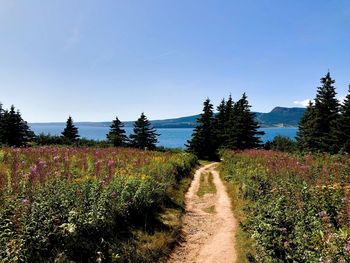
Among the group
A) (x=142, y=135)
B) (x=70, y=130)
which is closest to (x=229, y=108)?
(x=142, y=135)

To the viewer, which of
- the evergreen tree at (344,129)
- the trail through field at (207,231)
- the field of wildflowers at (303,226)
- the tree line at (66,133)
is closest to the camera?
the field of wildflowers at (303,226)

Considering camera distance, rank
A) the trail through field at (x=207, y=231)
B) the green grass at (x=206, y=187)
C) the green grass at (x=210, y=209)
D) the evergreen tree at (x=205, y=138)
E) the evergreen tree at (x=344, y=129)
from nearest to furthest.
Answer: the trail through field at (x=207, y=231) → the green grass at (x=210, y=209) → the green grass at (x=206, y=187) → the evergreen tree at (x=344, y=129) → the evergreen tree at (x=205, y=138)

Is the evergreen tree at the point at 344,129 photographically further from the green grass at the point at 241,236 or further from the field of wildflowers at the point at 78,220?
the field of wildflowers at the point at 78,220

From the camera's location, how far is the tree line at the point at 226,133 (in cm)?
4819

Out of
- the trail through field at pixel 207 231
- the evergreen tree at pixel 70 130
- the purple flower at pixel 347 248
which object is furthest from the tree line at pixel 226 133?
the purple flower at pixel 347 248

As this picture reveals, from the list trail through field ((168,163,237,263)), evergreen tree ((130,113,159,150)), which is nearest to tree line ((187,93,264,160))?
evergreen tree ((130,113,159,150))

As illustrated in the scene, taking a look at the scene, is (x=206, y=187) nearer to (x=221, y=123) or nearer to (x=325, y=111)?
(x=325, y=111)

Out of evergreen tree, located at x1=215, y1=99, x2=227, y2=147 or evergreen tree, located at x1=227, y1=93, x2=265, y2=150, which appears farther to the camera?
evergreen tree, located at x1=215, y1=99, x2=227, y2=147

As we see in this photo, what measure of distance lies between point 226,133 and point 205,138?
4.62m

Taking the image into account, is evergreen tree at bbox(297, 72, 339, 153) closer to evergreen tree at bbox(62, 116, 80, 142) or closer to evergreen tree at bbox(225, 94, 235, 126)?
evergreen tree at bbox(225, 94, 235, 126)

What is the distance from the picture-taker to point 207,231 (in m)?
12.1

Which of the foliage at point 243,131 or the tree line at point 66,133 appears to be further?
the foliage at point 243,131

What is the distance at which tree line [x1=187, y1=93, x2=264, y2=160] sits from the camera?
158 feet

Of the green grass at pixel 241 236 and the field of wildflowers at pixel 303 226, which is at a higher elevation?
the field of wildflowers at pixel 303 226
